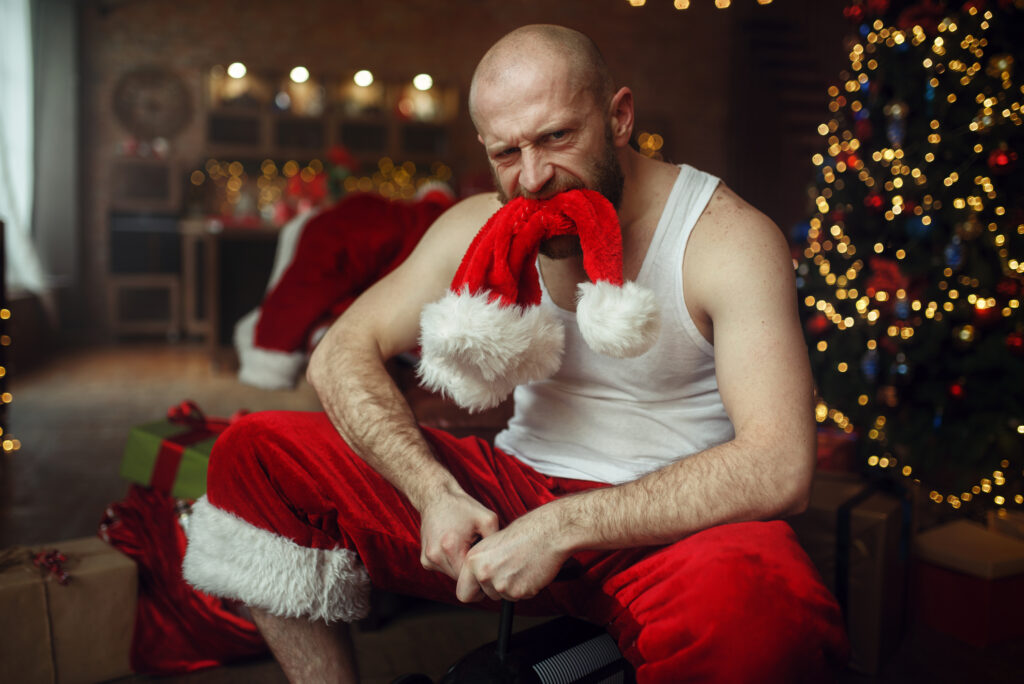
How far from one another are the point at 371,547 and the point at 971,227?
73.2 inches

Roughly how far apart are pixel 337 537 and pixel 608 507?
0.43 metres

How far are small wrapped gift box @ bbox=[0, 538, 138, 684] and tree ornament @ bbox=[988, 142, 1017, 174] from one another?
2.26 metres

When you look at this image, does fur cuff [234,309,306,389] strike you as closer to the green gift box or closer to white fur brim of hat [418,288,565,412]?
the green gift box

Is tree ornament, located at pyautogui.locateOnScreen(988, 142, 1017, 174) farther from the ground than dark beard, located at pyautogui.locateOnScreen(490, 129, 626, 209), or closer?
farther from the ground

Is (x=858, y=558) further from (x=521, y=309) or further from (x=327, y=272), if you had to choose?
(x=327, y=272)

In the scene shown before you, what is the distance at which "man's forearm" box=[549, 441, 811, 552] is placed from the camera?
0.95 meters

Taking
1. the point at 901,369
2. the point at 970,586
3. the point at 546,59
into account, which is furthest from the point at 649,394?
the point at 901,369

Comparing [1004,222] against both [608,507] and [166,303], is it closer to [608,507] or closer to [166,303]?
[608,507]

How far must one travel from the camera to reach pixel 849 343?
93.4 inches

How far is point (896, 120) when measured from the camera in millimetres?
2312

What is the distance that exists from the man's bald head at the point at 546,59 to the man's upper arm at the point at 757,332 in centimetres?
28

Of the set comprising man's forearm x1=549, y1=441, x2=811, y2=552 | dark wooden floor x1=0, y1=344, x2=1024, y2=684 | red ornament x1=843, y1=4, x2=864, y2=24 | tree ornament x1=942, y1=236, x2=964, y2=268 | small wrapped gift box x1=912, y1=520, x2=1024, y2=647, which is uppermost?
red ornament x1=843, y1=4, x2=864, y2=24

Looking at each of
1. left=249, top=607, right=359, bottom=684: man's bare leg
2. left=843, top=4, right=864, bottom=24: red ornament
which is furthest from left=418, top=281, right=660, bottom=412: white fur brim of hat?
left=843, top=4, right=864, bottom=24: red ornament

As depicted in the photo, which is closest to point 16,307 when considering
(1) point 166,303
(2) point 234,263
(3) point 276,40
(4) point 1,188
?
(4) point 1,188
